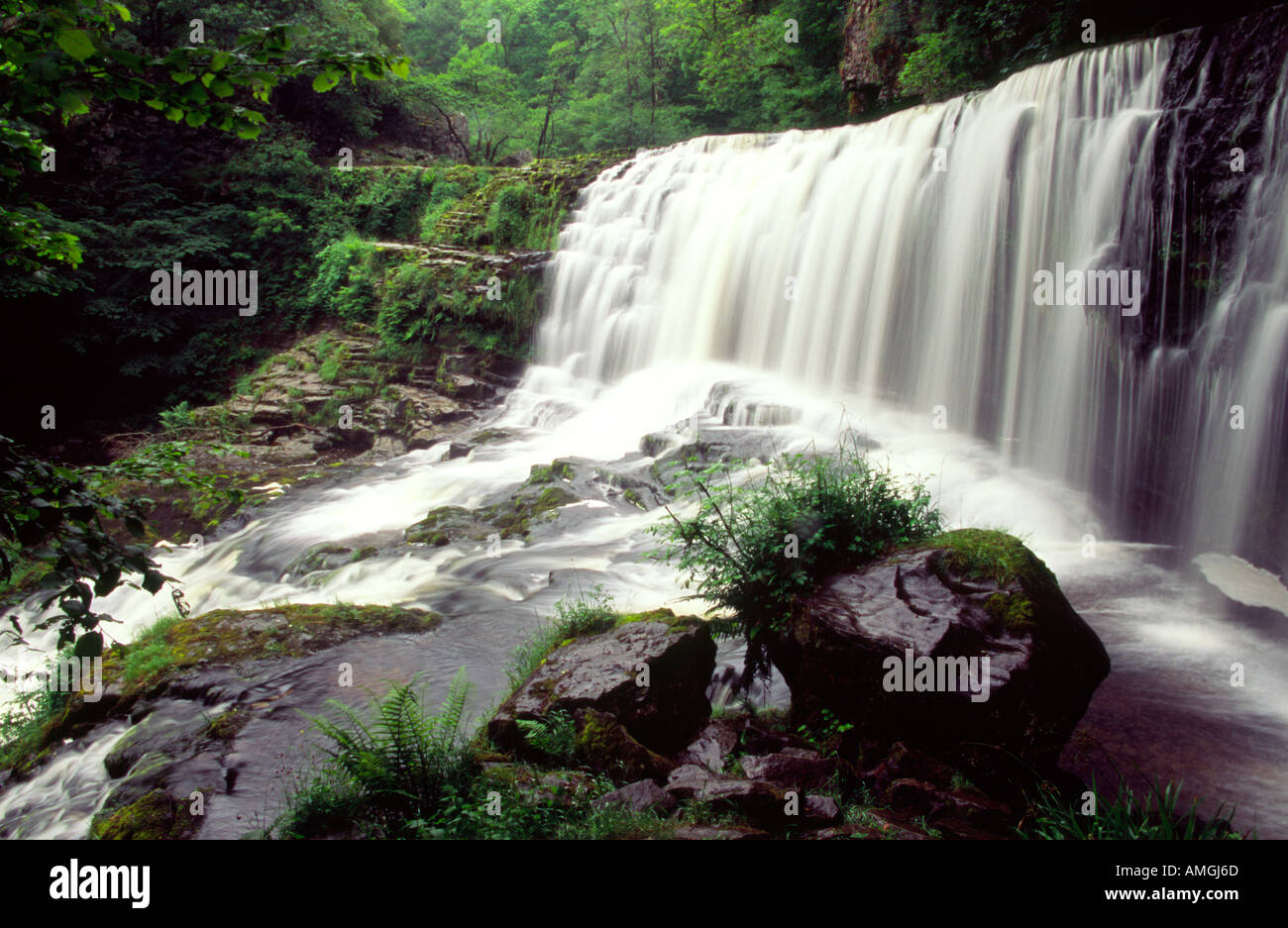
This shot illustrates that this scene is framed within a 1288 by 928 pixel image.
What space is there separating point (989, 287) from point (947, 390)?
5.23 feet

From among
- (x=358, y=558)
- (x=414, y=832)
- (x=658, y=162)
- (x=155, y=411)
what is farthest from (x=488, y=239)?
(x=414, y=832)

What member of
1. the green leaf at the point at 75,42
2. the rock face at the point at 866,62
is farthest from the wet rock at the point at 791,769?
the rock face at the point at 866,62

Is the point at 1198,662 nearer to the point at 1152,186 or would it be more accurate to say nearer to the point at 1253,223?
the point at 1253,223

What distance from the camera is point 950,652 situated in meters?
4.43

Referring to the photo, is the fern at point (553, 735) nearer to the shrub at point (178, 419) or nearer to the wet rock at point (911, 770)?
the wet rock at point (911, 770)

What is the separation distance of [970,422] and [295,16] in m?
22.7

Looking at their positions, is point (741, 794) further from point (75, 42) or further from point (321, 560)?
point (321, 560)

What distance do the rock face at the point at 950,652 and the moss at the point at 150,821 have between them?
12.3 feet

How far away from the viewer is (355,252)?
19594mm

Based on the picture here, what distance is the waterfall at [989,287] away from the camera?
308 inches

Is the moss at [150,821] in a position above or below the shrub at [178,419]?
below

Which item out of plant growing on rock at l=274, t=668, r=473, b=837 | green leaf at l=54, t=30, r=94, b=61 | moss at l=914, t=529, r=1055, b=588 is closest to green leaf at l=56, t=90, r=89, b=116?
green leaf at l=54, t=30, r=94, b=61

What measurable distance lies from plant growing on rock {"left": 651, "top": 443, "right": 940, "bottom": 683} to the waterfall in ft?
15.5

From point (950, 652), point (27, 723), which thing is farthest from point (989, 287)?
point (27, 723)
